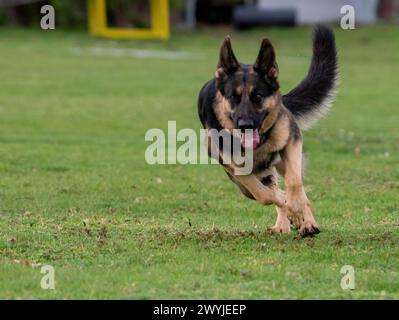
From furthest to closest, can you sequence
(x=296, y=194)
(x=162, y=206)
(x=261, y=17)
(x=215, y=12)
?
(x=215, y=12)
(x=261, y=17)
(x=162, y=206)
(x=296, y=194)

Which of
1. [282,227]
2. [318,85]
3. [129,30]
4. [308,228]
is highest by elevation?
[318,85]

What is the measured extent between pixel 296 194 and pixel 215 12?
128 feet

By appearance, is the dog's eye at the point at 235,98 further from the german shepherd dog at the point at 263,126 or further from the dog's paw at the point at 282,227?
the dog's paw at the point at 282,227

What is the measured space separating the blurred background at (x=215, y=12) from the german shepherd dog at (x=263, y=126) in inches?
1319

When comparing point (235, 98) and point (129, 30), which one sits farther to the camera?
point (129, 30)

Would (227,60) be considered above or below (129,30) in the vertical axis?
above

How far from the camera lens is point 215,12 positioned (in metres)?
46.8

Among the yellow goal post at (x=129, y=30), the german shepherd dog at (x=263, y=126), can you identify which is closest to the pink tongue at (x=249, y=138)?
the german shepherd dog at (x=263, y=126)

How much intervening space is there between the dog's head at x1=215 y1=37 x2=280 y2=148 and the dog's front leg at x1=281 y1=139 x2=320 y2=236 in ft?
1.13

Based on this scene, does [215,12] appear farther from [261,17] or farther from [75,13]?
[75,13]

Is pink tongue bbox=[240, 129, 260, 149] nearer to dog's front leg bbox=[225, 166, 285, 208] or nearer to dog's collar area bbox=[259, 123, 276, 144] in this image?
dog's collar area bbox=[259, 123, 276, 144]

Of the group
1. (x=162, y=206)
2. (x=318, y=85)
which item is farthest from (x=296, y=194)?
(x=162, y=206)

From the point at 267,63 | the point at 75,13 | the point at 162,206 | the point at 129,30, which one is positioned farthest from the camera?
the point at 75,13
